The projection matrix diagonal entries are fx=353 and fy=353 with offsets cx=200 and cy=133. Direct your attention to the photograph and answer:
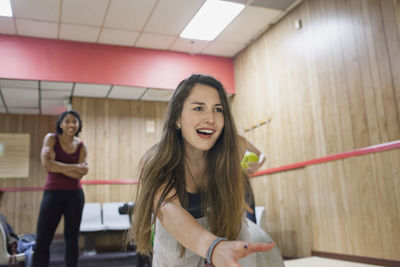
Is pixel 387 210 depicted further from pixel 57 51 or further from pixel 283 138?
pixel 57 51

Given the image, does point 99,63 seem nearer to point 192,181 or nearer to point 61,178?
point 61,178

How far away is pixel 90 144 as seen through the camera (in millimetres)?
6188

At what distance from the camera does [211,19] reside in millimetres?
4965

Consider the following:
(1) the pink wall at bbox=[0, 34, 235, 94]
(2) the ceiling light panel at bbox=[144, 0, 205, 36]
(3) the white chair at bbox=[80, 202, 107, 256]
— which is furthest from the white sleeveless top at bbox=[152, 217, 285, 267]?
(1) the pink wall at bbox=[0, 34, 235, 94]

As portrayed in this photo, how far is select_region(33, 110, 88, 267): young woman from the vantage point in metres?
2.90

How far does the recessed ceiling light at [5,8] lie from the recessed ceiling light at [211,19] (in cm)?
232

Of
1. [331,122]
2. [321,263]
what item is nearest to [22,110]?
[331,122]

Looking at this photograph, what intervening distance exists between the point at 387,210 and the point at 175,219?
2.86 metres

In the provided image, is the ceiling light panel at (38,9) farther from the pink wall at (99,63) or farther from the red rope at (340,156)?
the red rope at (340,156)

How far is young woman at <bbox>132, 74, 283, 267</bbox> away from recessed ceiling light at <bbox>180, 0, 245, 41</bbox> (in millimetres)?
3549

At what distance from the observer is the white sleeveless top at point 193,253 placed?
998 millimetres

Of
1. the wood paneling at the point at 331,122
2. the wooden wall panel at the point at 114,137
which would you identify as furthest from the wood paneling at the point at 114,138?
the wood paneling at the point at 331,122

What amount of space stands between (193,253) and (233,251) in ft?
1.28

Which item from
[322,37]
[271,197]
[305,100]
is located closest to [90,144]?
[271,197]
